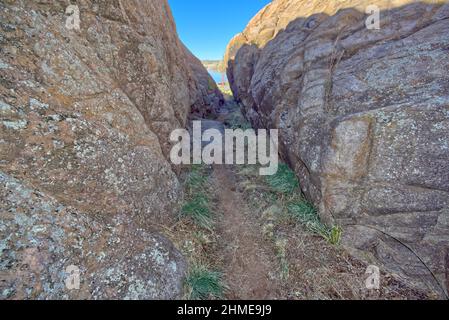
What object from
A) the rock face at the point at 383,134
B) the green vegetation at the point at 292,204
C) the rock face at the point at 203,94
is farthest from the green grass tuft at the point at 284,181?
A: the rock face at the point at 203,94

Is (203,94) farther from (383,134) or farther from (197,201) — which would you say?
(383,134)

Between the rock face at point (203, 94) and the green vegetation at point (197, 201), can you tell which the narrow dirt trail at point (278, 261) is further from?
the rock face at point (203, 94)

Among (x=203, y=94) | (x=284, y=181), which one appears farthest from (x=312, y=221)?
(x=203, y=94)

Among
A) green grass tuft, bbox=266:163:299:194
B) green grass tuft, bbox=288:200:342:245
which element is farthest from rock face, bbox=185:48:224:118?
green grass tuft, bbox=288:200:342:245

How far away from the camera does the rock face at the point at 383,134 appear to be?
3.02 metres

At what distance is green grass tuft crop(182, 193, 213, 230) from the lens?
13.4 ft

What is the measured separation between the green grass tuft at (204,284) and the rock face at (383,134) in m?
2.32

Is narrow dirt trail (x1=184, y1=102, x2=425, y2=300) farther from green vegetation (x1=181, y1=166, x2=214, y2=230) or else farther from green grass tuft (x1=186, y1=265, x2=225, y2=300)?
green vegetation (x1=181, y1=166, x2=214, y2=230)

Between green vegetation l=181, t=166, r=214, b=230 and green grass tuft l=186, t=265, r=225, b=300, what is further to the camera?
green vegetation l=181, t=166, r=214, b=230

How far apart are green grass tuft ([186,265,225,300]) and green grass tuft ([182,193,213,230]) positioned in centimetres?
95

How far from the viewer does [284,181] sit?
5.12 meters

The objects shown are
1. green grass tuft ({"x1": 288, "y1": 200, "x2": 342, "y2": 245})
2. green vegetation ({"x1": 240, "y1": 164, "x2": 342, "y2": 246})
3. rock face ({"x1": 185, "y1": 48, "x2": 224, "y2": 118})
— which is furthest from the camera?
rock face ({"x1": 185, "y1": 48, "x2": 224, "y2": 118})

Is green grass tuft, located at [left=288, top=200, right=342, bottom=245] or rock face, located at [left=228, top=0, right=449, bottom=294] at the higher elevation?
rock face, located at [left=228, top=0, right=449, bottom=294]
